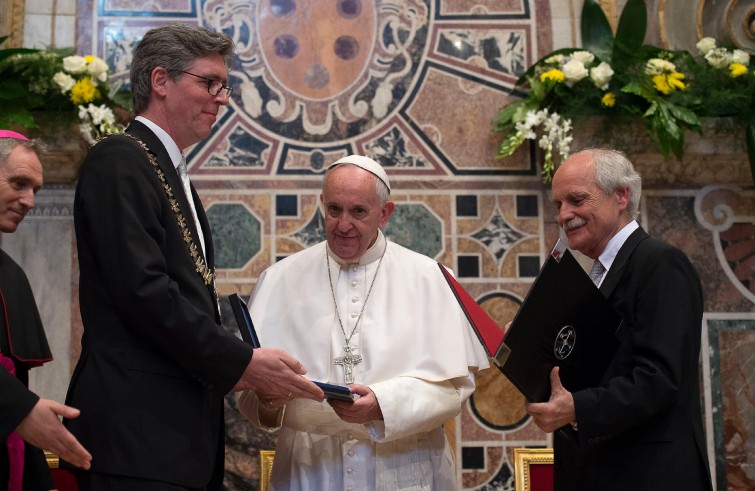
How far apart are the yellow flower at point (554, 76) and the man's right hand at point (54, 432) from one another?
11.1ft

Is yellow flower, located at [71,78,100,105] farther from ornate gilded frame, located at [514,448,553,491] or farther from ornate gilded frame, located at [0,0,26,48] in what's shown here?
ornate gilded frame, located at [514,448,553,491]

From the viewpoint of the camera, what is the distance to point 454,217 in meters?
5.54

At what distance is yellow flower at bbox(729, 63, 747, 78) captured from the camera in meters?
5.35

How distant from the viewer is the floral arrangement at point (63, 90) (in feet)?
16.7

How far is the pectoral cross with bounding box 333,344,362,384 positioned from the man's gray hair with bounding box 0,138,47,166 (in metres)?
1.35

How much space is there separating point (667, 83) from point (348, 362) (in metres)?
2.54

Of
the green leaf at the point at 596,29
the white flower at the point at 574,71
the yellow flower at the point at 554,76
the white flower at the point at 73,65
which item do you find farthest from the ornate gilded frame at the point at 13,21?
the green leaf at the point at 596,29

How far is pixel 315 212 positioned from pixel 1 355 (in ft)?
8.02

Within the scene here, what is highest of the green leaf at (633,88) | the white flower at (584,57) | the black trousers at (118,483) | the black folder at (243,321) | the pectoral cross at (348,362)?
the white flower at (584,57)

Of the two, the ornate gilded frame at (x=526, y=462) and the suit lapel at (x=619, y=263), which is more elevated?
the suit lapel at (x=619, y=263)

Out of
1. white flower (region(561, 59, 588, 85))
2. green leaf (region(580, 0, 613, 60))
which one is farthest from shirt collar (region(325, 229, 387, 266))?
green leaf (region(580, 0, 613, 60))

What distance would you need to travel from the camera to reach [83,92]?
5090 mm

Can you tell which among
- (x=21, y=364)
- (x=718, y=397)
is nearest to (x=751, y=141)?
(x=718, y=397)

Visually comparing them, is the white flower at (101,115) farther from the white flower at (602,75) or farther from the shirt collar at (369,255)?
the white flower at (602,75)
